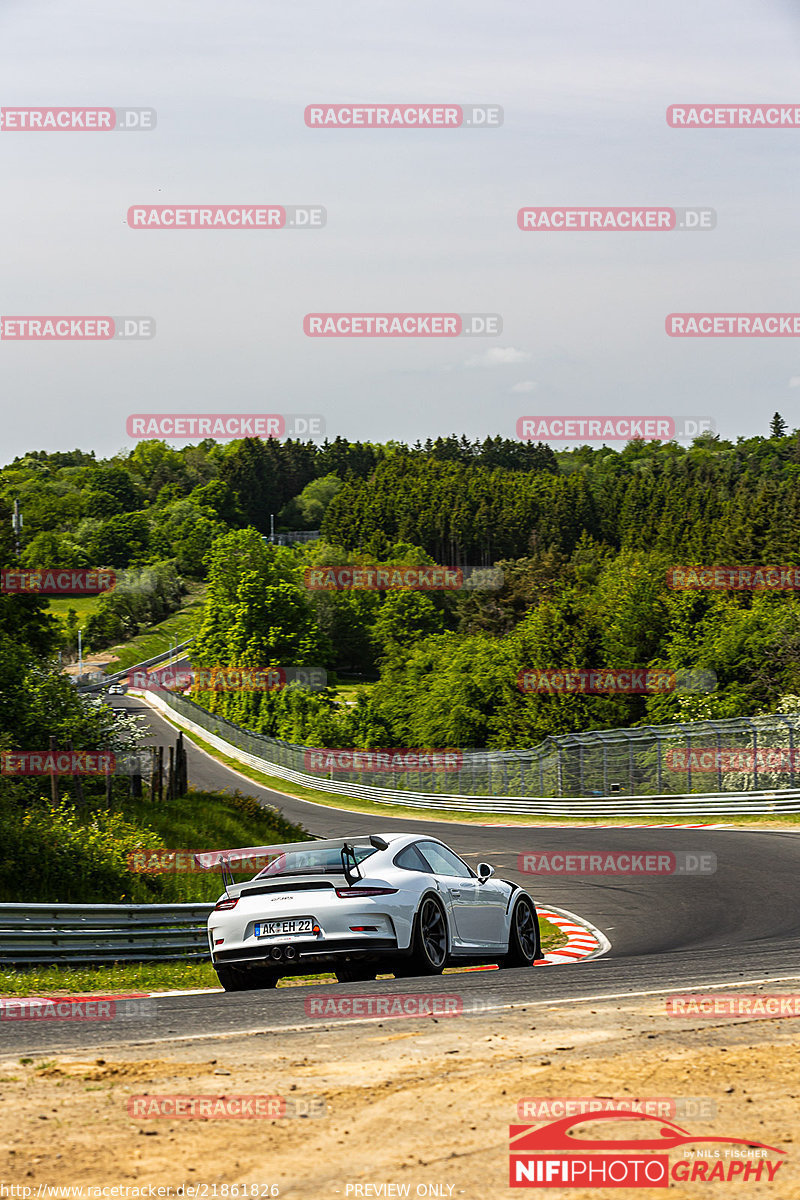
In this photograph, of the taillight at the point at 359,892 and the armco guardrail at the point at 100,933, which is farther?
the armco guardrail at the point at 100,933

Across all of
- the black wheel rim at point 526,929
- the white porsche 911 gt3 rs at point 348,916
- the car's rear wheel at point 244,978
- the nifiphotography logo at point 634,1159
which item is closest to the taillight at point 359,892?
the white porsche 911 gt3 rs at point 348,916

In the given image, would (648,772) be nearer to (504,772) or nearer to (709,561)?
(504,772)

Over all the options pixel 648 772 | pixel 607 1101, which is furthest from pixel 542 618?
pixel 607 1101

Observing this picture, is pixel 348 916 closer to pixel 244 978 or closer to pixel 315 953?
pixel 315 953

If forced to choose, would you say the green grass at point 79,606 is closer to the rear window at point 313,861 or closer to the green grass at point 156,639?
the green grass at point 156,639

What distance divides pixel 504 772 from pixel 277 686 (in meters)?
51.1

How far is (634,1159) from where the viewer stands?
179 inches

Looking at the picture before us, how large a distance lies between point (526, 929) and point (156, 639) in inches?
5229

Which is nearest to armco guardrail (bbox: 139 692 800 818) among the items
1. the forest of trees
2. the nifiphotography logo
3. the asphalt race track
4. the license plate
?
the asphalt race track

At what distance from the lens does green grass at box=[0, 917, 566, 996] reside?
1144cm

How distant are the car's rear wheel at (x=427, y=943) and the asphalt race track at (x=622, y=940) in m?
0.27

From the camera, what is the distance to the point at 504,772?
47969 mm

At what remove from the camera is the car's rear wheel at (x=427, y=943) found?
9.81 meters

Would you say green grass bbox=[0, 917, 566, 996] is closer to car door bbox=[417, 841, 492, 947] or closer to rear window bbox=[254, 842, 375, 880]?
rear window bbox=[254, 842, 375, 880]
